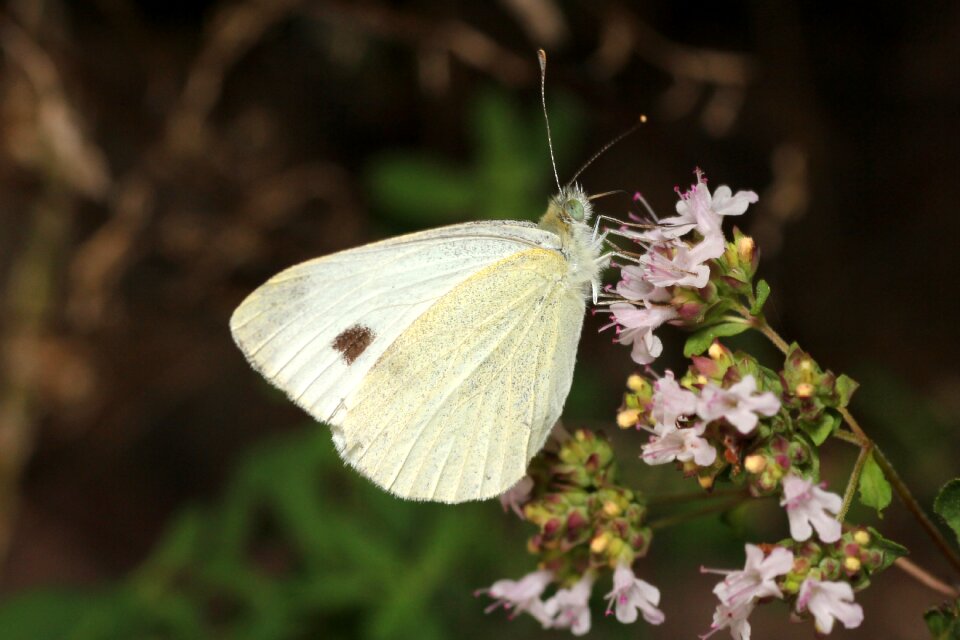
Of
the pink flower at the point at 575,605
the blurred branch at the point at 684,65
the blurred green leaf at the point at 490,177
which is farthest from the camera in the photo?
the blurred branch at the point at 684,65

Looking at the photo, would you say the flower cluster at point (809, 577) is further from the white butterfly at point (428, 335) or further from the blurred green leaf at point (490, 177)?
the blurred green leaf at point (490, 177)

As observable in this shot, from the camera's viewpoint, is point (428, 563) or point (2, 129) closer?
point (428, 563)

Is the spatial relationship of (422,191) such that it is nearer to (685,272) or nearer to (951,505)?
(685,272)

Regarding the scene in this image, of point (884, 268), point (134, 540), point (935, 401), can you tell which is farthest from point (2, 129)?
point (935, 401)

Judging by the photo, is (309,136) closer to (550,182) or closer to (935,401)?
(550,182)

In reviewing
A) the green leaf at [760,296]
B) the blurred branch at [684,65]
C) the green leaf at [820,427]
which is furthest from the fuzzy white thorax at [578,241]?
the blurred branch at [684,65]

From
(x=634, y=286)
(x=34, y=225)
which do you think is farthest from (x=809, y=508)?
(x=34, y=225)
